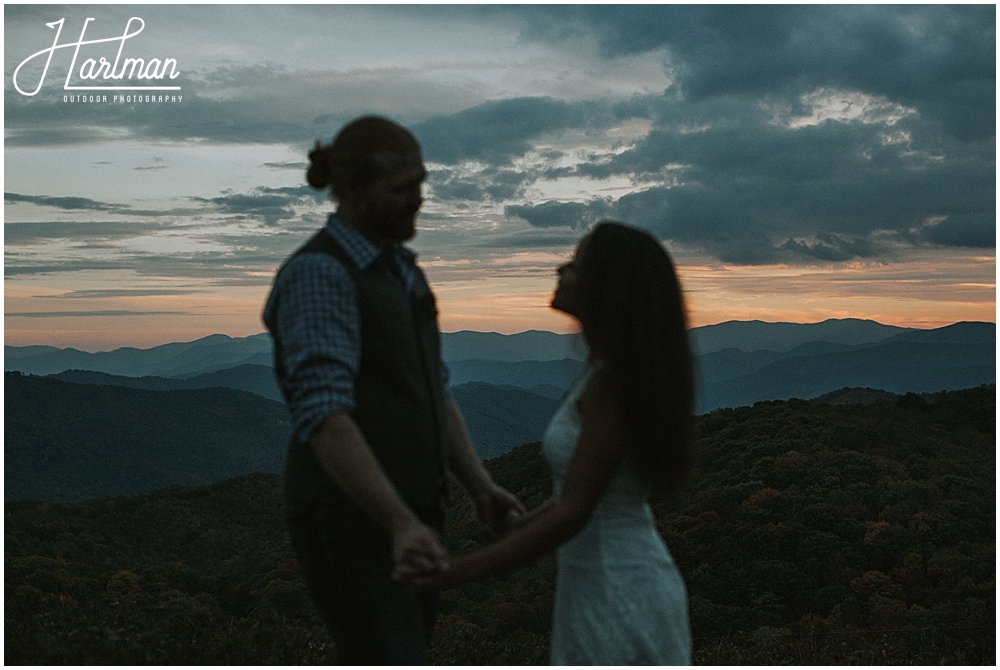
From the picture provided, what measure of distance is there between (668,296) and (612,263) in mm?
180

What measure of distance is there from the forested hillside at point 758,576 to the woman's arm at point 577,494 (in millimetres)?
737

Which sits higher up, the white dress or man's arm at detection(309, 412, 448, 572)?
man's arm at detection(309, 412, 448, 572)

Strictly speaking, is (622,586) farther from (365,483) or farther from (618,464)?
(365,483)

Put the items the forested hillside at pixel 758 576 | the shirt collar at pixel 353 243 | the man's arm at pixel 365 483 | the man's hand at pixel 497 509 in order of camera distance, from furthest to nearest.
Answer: the forested hillside at pixel 758 576 → the man's hand at pixel 497 509 → the shirt collar at pixel 353 243 → the man's arm at pixel 365 483

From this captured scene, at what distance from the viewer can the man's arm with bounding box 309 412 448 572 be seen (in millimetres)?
2217

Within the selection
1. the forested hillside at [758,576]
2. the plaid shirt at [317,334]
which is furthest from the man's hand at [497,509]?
the plaid shirt at [317,334]

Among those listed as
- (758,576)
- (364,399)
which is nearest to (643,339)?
(364,399)

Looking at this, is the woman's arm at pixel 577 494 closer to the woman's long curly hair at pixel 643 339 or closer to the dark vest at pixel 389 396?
the woman's long curly hair at pixel 643 339

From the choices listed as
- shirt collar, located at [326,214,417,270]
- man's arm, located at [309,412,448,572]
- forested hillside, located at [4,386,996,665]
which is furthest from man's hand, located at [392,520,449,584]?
forested hillside, located at [4,386,996,665]

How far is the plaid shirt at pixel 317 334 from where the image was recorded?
7.34 feet

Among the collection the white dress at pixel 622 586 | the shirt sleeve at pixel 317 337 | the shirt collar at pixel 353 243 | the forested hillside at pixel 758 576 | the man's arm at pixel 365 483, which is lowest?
the forested hillside at pixel 758 576

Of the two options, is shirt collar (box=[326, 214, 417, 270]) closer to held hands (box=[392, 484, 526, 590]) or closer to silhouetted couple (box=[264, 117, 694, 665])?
silhouetted couple (box=[264, 117, 694, 665])

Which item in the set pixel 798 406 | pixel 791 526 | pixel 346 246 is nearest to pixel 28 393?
pixel 798 406

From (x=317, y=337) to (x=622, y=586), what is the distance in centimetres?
111
